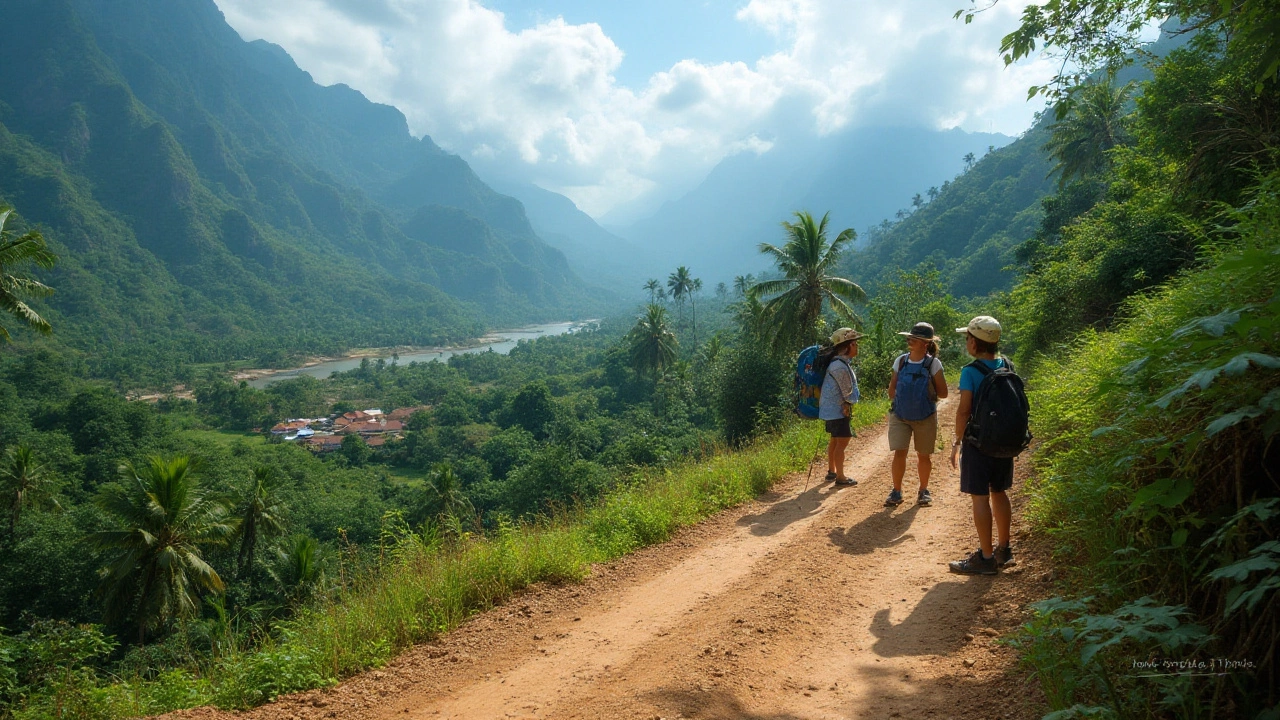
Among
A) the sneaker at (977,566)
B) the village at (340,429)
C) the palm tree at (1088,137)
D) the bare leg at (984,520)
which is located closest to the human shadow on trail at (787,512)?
the sneaker at (977,566)

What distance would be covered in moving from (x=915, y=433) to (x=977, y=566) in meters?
1.67

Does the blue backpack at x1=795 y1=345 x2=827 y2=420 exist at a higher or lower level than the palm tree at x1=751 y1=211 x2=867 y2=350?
lower

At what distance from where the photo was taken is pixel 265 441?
56.3 meters

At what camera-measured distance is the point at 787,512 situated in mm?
6070

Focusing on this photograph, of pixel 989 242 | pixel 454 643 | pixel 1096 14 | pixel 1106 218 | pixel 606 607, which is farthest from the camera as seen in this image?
pixel 989 242

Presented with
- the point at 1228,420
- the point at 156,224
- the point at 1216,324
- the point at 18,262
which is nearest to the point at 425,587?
the point at 1228,420

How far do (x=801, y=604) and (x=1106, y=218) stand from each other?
1347 centimetres

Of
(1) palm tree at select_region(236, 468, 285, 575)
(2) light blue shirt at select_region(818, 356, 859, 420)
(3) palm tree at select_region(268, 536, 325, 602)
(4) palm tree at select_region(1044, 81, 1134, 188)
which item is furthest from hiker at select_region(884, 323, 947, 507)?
(4) palm tree at select_region(1044, 81, 1134, 188)

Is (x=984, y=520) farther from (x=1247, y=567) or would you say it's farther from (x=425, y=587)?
(x=425, y=587)

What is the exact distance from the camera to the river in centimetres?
9738

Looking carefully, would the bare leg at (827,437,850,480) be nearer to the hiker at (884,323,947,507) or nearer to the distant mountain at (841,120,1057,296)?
the hiker at (884,323,947,507)

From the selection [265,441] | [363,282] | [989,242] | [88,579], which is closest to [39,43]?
[363,282]

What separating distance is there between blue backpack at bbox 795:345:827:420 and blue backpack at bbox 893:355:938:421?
Answer: 118 centimetres

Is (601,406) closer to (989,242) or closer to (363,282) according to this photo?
(989,242)
